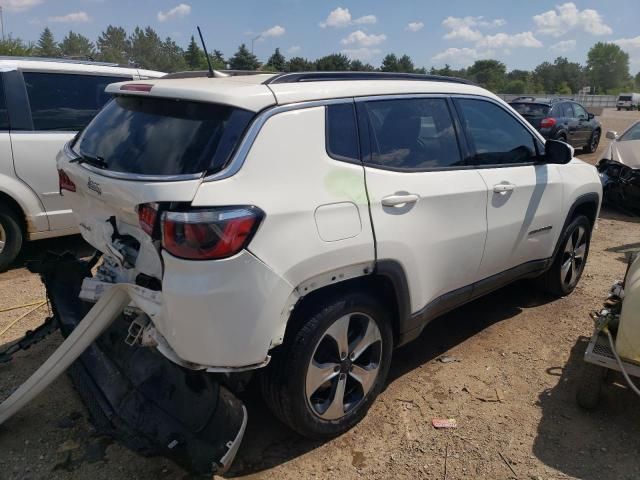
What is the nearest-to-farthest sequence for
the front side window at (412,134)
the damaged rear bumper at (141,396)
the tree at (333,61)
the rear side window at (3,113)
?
the damaged rear bumper at (141,396) < the front side window at (412,134) < the rear side window at (3,113) < the tree at (333,61)

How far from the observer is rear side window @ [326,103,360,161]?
2.64m

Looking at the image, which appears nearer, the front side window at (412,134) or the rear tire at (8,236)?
the front side window at (412,134)

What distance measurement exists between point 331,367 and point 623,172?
7355 mm

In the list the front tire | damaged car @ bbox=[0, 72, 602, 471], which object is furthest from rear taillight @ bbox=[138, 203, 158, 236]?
→ the front tire

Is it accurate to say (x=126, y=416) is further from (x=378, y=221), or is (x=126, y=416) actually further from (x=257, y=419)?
(x=378, y=221)

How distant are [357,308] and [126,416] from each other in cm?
125

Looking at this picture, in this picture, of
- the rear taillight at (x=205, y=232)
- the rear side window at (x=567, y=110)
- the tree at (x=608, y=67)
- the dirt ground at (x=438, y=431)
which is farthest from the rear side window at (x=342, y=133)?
the tree at (x=608, y=67)

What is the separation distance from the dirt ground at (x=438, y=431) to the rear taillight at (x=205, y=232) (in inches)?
48.5

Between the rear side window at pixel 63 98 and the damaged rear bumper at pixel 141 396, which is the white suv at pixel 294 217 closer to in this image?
the damaged rear bumper at pixel 141 396

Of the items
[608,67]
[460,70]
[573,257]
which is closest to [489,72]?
[460,70]

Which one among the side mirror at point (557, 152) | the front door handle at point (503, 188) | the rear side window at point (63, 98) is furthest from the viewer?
the rear side window at point (63, 98)

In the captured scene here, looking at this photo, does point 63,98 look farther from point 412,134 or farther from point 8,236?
point 412,134

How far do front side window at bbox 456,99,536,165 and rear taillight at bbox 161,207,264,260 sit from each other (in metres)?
1.97

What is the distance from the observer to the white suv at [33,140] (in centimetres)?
505
